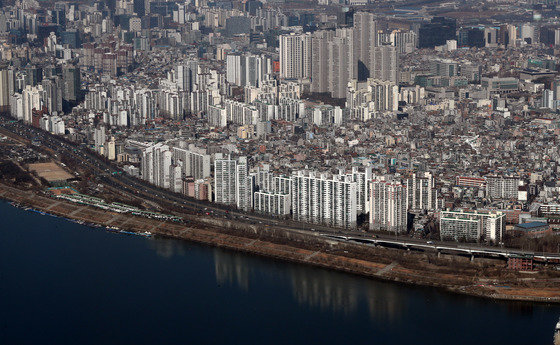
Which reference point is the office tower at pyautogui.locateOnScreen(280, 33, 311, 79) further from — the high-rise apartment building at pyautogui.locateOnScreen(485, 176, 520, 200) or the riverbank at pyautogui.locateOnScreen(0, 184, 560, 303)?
the riverbank at pyautogui.locateOnScreen(0, 184, 560, 303)

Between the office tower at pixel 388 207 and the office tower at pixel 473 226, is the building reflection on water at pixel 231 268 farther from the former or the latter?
the office tower at pixel 473 226

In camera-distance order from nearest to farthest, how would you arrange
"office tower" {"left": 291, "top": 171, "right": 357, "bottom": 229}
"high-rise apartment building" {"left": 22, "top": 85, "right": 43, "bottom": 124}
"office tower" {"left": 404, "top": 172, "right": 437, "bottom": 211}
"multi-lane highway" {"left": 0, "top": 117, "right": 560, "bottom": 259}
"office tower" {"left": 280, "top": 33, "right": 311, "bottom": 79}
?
1. "multi-lane highway" {"left": 0, "top": 117, "right": 560, "bottom": 259}
2. "office tower" {"left": 291, "top": 171, "right": 357, "bottom": 229}
3. "office tower" {"left": 404, "top": 172, "right": 437, "bottom": 211}
4. "high-rise apartment building" {"left": 22, "top": 85, "right": 43, "bottom": 124}
5. "office tower" {"left": 280, "top": 33, "right": 311, "bottom": 79}

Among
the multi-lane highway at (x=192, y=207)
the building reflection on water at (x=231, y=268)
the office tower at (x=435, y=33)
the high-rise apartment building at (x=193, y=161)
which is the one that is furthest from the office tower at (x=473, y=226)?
the office tower at (x=435, y=33)

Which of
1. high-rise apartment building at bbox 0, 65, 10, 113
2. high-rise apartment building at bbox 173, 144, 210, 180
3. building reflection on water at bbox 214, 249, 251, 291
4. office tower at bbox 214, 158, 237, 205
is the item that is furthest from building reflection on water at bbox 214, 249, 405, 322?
high-rise apartment building at bbox 0, 65, 10, 113

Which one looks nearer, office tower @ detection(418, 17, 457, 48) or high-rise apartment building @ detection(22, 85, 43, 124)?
high-rise apartment building @ detection(22, 85, 43, 124)

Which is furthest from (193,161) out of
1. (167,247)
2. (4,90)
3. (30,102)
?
(4,90)

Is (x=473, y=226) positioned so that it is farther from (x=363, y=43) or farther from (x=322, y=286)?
(x=363, y=43)
